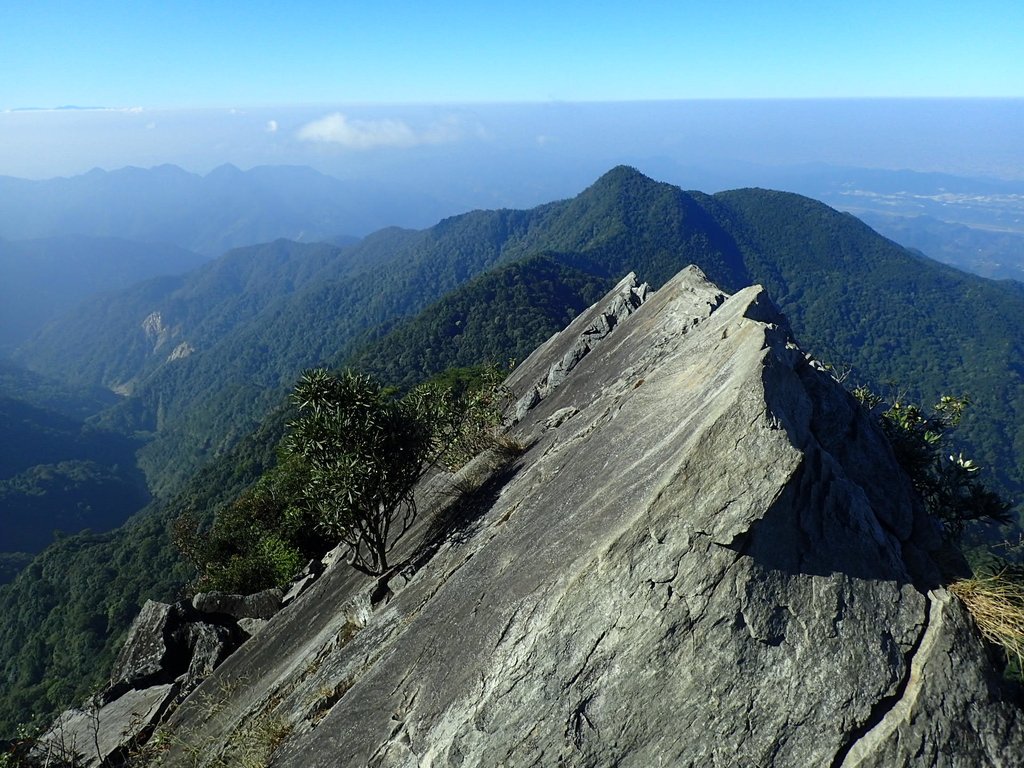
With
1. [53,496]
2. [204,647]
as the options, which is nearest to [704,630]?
[204,647]

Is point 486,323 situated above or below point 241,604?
below

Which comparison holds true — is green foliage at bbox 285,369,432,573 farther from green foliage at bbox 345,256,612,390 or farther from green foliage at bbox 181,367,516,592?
green foliage at bbox 345,256,612,390

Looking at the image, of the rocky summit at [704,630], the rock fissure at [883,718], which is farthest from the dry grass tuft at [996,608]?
the rock fissure at [883,718]

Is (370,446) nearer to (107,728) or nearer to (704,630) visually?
(704,630)

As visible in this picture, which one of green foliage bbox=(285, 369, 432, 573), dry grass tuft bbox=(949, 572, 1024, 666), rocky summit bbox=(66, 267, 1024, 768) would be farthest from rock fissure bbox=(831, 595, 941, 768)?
green foliage bbox=(285, 369, 432, 573)

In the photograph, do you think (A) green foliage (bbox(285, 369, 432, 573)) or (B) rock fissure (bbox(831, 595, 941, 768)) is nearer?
(B) rock fissure (bbox(831, 595, 941, 768))

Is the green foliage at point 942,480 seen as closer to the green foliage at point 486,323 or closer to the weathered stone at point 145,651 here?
the weathered stone at point 145,651
